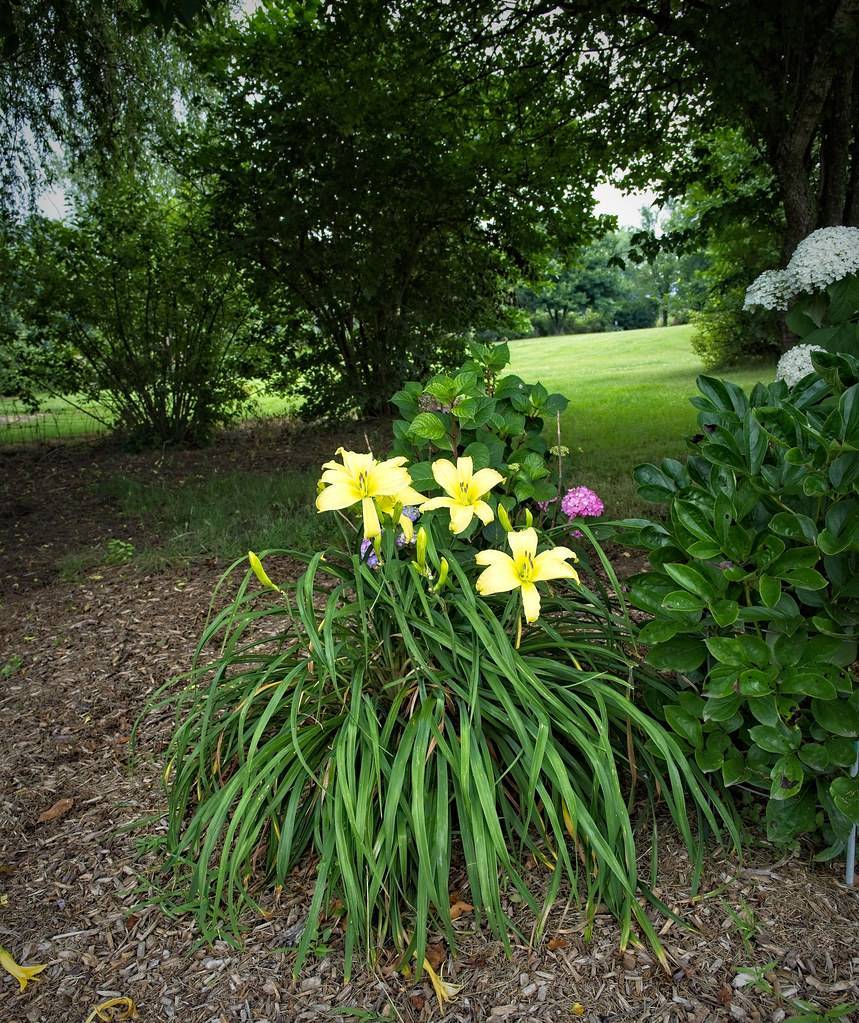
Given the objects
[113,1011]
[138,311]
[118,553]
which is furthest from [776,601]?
[138,311]

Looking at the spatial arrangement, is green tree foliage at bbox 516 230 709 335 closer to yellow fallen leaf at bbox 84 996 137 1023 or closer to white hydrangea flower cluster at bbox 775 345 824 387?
white hydrangea flower cluster at bbox 775 345 824 387

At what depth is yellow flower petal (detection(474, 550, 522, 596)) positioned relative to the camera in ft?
4.63

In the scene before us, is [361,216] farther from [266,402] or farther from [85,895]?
[85,895]

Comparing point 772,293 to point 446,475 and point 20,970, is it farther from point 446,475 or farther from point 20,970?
point 20,970

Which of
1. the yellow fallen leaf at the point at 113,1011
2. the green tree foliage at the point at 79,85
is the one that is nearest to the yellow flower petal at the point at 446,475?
the yellow fallen leaf at the point at 113,1011

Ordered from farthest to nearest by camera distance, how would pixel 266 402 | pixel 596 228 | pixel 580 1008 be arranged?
1. pixel 266 402
2. pixel 596 228
3. pixel 580 1008

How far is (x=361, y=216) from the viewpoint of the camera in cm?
638

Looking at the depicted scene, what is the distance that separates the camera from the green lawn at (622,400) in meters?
5.38

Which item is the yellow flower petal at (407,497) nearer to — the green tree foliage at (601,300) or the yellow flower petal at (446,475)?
the yellow flower petal at (446,475)

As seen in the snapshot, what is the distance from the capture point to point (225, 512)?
4480 mm

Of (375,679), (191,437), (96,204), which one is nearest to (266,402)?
(191,437)

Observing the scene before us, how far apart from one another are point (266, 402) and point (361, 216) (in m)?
5.07

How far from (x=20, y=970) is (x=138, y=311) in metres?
6.05

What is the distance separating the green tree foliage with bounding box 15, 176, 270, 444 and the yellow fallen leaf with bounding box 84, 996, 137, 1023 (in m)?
5.93
